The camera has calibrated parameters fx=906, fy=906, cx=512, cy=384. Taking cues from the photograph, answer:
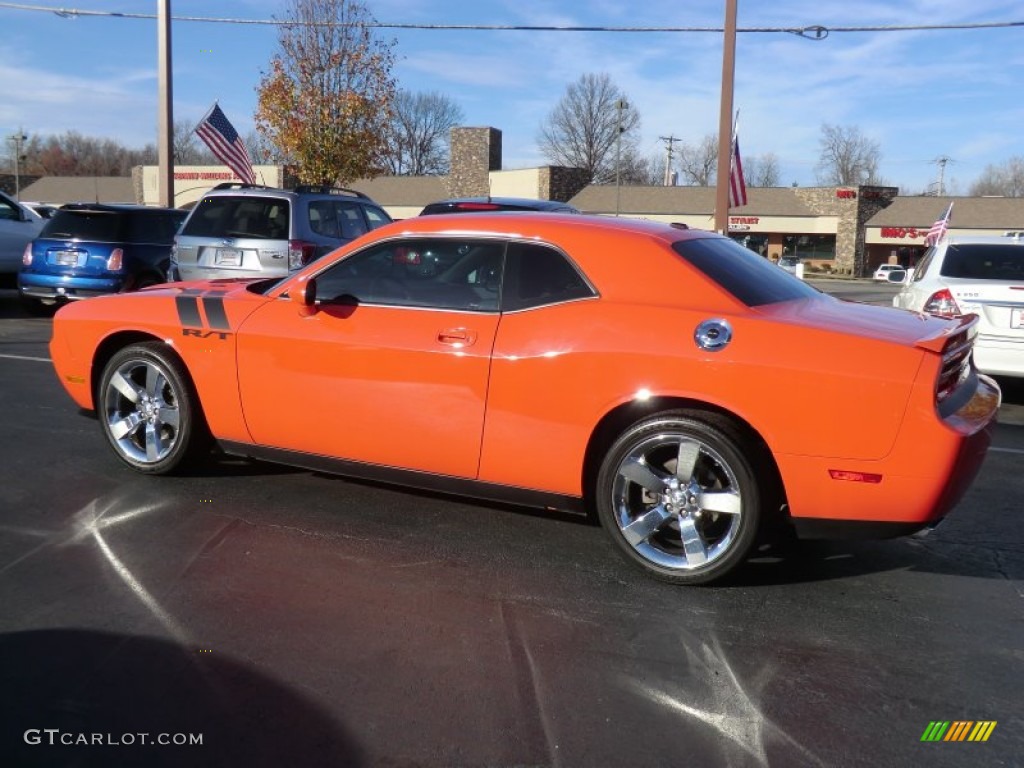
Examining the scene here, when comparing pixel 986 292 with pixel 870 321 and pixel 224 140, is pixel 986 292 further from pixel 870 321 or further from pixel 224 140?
pixel 224 140

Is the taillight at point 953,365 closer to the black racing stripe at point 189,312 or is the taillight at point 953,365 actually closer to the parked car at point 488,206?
the black racing stripe at point 189,312

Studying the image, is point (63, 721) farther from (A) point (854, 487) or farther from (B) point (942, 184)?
(B) point (942, 184)

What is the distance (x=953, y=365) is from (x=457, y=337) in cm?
221

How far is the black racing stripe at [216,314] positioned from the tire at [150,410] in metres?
0.36

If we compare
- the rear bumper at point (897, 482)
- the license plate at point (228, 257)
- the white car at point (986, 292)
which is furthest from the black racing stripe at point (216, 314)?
the white car at point (986, 292)

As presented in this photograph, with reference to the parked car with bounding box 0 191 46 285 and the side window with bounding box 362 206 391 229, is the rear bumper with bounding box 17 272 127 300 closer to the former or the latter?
the parked car with bounding box 0 191 46 285

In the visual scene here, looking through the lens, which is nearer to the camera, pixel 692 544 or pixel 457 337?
pixel 692 544

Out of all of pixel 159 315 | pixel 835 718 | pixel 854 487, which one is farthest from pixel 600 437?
pixel 159 315

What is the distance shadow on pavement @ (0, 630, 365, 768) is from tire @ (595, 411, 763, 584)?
1.65m

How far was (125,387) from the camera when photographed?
5285 mm

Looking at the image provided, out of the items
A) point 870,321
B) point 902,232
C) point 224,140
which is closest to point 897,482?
point 870,321

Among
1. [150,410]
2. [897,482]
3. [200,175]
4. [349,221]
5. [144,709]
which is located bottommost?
[144,709]

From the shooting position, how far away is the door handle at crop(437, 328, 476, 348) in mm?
4305

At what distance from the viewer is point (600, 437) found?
413 cm
